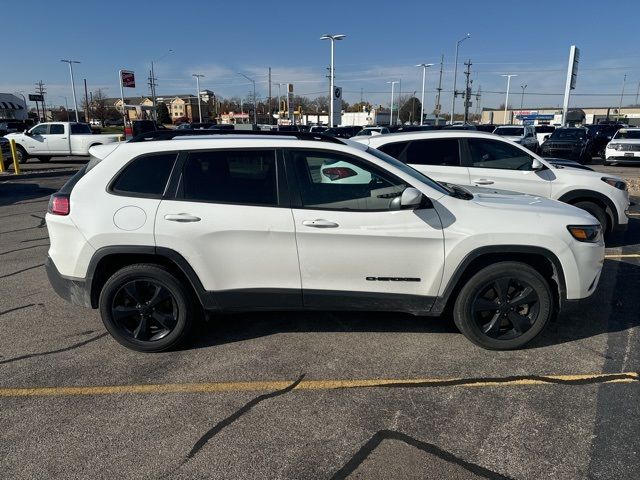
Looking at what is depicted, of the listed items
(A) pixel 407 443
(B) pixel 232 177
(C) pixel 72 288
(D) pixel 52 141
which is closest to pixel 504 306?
(A) pixel 407 443

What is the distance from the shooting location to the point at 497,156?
711 centimetres

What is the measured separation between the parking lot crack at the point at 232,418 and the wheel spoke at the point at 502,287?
1.70 metres

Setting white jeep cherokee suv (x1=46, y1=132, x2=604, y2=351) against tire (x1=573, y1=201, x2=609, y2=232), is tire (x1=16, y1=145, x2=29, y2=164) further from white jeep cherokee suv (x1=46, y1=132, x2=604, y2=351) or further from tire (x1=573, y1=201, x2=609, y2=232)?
tire (x1=573, y1=201, x2=609, y2=232)

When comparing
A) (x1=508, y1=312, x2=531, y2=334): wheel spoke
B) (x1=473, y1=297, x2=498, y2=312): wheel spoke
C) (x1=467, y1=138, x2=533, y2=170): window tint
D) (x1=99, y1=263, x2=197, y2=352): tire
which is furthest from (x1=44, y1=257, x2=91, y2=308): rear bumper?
(x1=467, y1=138, x2=533, y2=170): window tint

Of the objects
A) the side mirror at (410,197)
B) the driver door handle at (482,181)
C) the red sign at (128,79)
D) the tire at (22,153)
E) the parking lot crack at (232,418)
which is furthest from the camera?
the red sign at (128,79)

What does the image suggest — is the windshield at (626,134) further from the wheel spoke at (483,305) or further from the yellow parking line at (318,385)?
the yellow parking line at (318,385)

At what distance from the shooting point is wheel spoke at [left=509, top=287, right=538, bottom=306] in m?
3.73

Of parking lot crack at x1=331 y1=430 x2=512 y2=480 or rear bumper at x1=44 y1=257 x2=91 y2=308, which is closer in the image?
parking lot crack at x1=331 y1=430 x2=512 y2=480

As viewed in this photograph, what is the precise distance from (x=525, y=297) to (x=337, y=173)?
182 centimetres

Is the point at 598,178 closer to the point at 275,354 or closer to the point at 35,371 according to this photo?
the point at 275,354

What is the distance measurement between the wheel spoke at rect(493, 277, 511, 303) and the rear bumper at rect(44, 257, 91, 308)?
3.31 metres

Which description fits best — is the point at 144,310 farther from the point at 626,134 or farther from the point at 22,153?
the point at 626,134

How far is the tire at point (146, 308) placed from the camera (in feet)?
12.2

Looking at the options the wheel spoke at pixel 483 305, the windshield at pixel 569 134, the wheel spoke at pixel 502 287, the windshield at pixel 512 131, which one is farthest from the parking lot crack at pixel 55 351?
the windshield at pixel 569 134
